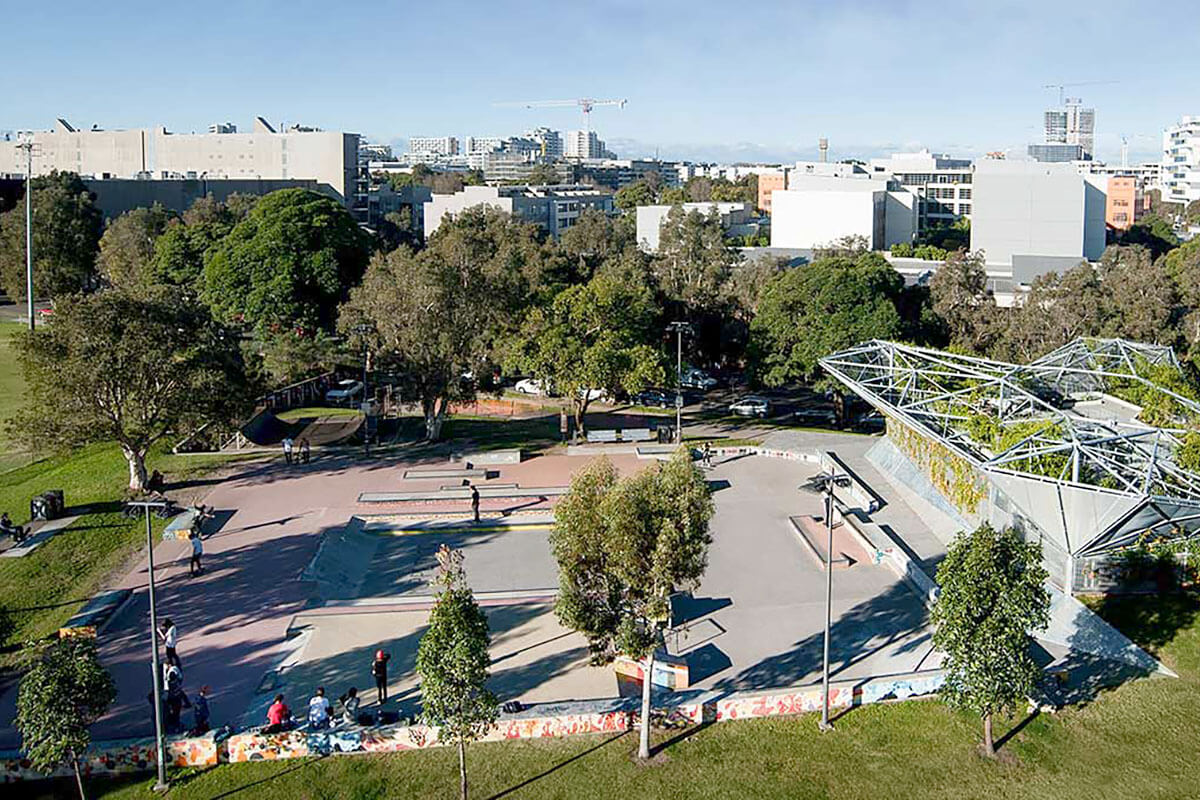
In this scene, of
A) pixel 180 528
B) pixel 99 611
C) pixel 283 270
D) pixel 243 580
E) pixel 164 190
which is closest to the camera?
pixel 99 611

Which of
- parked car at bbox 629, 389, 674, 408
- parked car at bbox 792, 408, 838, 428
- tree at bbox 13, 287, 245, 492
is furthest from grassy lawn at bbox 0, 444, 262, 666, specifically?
parked car at bbox 792, 408, 838, 428

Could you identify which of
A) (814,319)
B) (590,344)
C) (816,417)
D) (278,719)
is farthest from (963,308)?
(278,719)

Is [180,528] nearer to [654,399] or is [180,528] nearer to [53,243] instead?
[654,399]

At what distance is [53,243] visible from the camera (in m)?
73.6

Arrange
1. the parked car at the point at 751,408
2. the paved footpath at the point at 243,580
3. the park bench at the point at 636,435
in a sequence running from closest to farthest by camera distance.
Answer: the paved footpath at the point at 243,580 → the park bench at the point at 636,435 → the parked car at the point at 751,408

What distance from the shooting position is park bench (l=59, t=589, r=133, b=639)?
2311cm

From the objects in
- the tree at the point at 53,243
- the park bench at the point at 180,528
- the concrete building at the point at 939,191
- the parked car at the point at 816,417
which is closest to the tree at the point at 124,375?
the park bench at the point at 180,528

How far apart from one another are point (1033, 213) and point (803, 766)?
7398 centimetres

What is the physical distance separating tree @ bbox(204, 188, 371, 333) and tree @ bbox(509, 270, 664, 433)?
2008cm

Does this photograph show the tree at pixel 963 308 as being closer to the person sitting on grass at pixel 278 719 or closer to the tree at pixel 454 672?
the tree at pixel 454 672

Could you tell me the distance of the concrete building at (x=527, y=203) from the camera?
313ft

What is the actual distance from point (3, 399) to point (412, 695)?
36.6m

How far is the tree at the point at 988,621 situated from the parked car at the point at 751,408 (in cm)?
2896

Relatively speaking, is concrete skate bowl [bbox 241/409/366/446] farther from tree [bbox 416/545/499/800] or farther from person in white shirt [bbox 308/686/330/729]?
tree [bbox 416/545/499/800]
